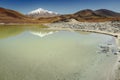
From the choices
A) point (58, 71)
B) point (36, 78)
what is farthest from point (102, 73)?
point (36, 78)

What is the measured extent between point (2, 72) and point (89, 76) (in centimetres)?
310

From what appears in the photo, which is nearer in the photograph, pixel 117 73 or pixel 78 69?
pixel 117 73

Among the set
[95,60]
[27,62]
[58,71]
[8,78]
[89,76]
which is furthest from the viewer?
[95,60]

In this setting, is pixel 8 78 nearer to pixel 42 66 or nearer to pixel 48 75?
pixel 48 75

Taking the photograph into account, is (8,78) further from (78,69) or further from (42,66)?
(78,69)

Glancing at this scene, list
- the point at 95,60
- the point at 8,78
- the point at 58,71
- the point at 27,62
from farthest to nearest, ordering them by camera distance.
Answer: the point at 95,60
the point at 27,62
the point at 58,71
the point at 8,78

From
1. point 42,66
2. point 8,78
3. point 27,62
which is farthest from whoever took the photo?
point 27,62

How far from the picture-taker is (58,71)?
23.5ft

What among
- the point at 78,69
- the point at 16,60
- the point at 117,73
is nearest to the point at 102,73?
the point at 117,73

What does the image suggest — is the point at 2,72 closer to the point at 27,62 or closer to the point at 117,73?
the point at 27,62

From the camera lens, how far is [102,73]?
22.8 ft

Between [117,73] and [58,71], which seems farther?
[58,71]

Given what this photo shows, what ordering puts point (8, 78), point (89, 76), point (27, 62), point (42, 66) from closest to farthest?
point (8, 78), point (89, 76), point (42, 66), point (27, 62)

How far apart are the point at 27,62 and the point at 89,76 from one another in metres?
3.05
